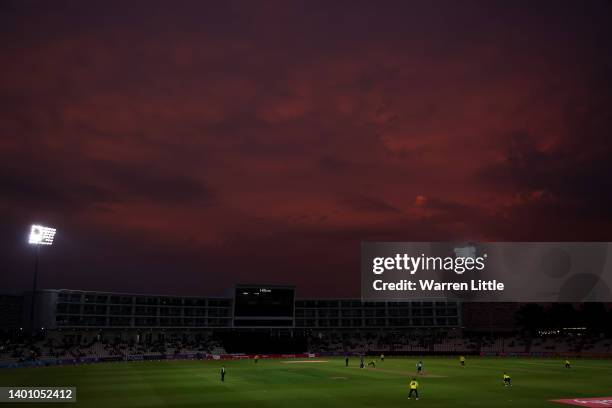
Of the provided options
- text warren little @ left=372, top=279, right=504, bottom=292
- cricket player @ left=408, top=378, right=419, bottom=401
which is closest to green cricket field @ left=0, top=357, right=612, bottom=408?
cricket player @ left=408, top=378, right=419, bottom=401

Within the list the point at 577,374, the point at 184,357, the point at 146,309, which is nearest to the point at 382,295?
the point at 577,374

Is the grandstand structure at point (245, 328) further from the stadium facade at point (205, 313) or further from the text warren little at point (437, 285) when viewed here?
the text warren little at point (437, 285)

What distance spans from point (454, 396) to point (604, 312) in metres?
146

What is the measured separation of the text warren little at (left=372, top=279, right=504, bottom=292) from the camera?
67312mm

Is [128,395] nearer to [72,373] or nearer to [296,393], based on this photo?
[296,393]

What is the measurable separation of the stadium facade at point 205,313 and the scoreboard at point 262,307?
0.26 metres

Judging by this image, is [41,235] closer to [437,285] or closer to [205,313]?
[437,285]

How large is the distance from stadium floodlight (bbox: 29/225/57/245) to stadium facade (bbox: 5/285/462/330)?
44.7m

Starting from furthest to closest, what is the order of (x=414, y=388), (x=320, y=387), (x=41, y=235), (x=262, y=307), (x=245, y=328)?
(x=245, y=328), (x=262, y=307), (x=41, y=235), (x=320, y=387), (x=414, y=388)

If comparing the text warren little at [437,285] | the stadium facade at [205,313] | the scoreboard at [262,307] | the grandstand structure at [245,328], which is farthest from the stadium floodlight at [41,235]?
the scoreboard at [262,307]

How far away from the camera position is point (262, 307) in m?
143

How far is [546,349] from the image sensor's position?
12075 centimetres

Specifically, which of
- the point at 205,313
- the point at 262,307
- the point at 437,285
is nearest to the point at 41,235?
the point at 437,285

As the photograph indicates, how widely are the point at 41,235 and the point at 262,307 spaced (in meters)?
70.8
